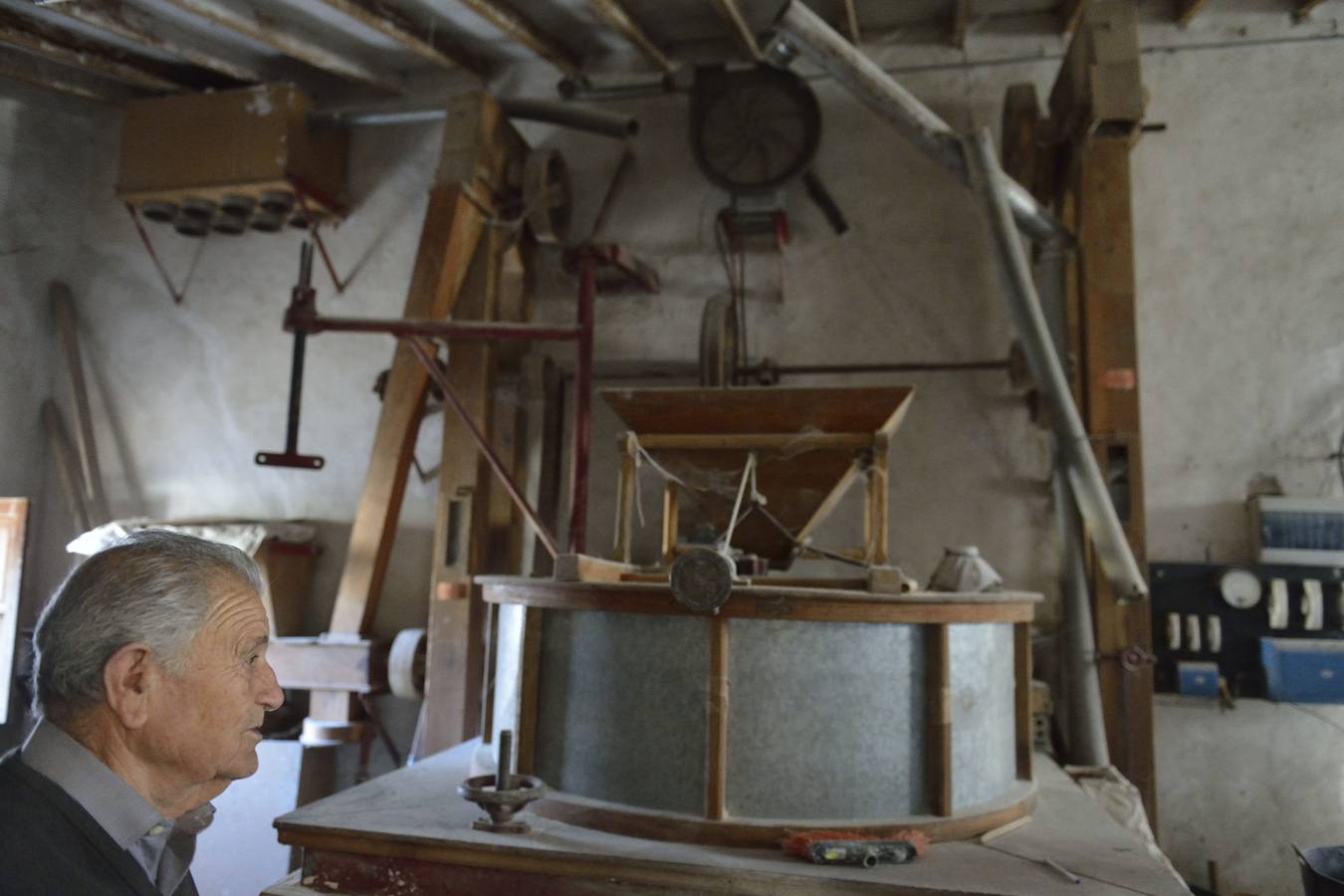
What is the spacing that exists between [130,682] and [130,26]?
14.0 ft

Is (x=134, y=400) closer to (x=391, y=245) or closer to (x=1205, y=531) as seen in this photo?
(x=391, y=245)

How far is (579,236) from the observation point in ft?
16.5

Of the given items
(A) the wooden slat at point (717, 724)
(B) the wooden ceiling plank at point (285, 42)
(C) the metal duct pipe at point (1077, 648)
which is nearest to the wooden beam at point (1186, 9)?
(C) the metal duct pipe at point (1077, 648)


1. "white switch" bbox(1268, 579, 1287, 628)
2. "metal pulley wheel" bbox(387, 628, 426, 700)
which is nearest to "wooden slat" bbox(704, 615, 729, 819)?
"metal pulley wheel" bbox(387, 628, 426, 700)

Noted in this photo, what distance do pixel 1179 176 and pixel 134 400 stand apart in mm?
5634

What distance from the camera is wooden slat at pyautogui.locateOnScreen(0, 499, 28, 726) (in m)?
4.50

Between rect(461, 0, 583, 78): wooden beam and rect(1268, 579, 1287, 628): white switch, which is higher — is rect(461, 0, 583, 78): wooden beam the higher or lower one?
the higher one

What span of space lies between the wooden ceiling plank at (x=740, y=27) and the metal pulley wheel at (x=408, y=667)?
10.7ft

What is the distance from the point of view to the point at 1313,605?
3943mm

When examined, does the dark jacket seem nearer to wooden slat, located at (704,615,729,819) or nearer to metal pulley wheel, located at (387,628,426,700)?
wooden slat, located at (704,615,729,819)

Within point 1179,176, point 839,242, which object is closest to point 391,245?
point 839,242

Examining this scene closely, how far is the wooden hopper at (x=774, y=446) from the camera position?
3.39 metres

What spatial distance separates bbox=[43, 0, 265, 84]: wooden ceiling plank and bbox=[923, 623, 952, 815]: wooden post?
14.6 feet

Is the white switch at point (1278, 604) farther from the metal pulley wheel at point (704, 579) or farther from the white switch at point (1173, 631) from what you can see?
the metal pulley wheel at point (704, 579)
